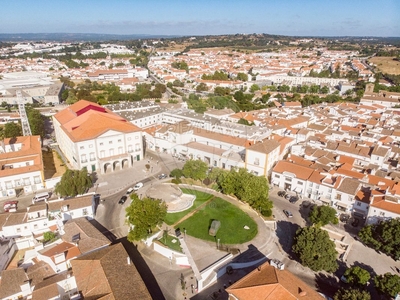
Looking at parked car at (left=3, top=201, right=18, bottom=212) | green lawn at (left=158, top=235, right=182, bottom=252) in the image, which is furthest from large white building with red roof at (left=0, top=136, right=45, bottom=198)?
green lawn at (left=158, top=235, right=182, bottom=252)

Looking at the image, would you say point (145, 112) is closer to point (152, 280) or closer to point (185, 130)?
point (185, 130)

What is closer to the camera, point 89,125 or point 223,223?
point 223,223

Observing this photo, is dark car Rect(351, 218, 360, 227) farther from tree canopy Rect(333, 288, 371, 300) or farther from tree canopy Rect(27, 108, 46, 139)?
tree canopy Rect(27, 108, 46, 139)

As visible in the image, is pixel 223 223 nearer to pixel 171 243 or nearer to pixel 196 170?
pixel 171 243

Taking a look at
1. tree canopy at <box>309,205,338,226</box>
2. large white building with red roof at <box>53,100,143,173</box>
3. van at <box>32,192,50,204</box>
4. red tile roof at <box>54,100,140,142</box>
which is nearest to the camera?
tree canopy at <box>309,205,338,226</box>

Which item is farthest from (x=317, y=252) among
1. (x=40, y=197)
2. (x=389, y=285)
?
(x=40, y=197)

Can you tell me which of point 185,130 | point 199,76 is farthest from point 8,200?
point 199,76
